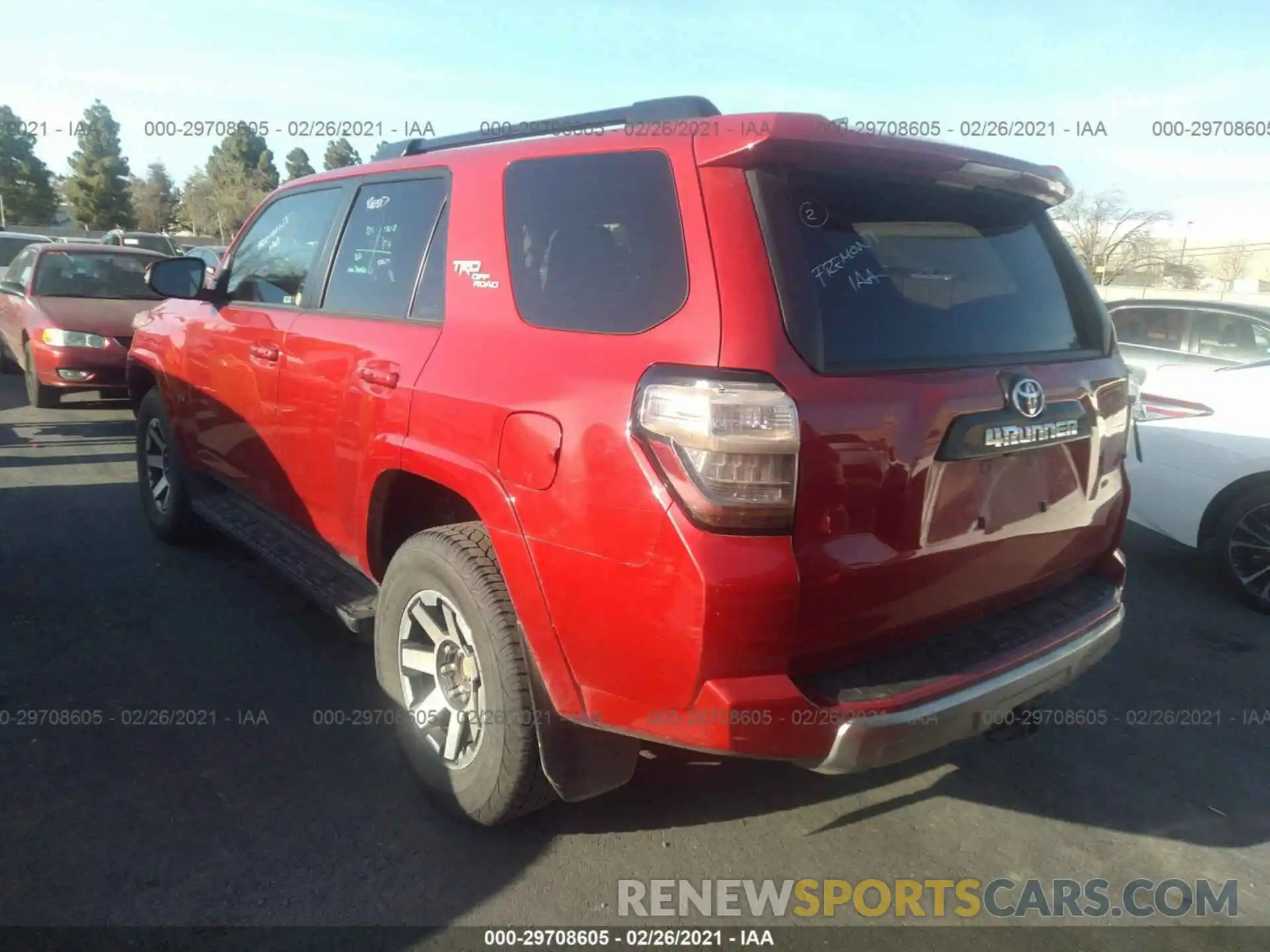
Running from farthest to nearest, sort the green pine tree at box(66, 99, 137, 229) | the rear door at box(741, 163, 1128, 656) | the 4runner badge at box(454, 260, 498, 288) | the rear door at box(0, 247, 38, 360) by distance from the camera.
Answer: the green pine tree at box(66, 99, 137, 229) → the rear door at box(0, 247, 38, 360) → the 4runner badge at box(454, 260, 498, 288) → the rear door at box(741, 163, 1128, 656)

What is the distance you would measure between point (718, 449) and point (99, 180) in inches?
2229

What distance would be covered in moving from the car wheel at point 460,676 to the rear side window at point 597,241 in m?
0.77

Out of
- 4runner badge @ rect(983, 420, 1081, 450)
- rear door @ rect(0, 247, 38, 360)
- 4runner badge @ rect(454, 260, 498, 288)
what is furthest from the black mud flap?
rear door @ rect(0, 247, 38, 360)

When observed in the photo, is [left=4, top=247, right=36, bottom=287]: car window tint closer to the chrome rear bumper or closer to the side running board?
the side running board

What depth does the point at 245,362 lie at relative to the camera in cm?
413

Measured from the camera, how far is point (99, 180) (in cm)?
4847

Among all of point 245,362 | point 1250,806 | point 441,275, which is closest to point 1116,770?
point 1250,806

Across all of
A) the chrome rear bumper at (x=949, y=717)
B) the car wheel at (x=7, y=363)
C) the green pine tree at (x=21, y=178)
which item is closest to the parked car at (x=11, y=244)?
the car wheel at (x=7, y=363)

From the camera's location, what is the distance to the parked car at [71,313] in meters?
8.60

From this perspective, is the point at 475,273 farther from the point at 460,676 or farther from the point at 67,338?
the point at 67,338

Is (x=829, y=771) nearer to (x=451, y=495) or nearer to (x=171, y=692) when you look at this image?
(x=451, y=495)

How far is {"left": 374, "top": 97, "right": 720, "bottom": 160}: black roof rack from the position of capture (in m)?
2.71

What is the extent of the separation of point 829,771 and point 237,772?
6.79 feet

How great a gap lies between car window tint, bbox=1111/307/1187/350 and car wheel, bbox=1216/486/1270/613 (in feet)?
5.70
